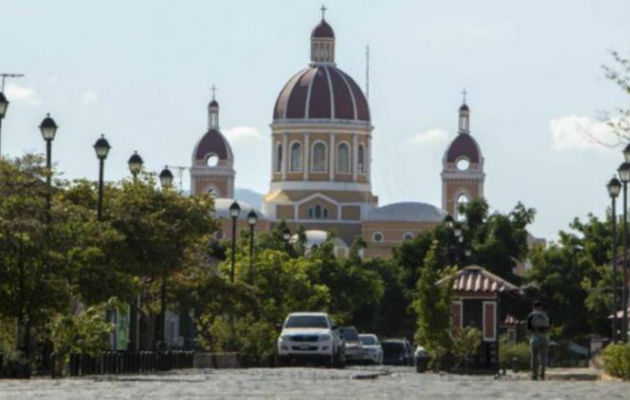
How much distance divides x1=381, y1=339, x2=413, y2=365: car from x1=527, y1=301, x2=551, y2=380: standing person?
162ft

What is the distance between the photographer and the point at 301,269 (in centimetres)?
8669

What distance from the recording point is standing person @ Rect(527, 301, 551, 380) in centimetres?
3806

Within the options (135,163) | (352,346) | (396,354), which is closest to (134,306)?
(135,163)

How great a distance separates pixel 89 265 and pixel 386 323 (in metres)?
106

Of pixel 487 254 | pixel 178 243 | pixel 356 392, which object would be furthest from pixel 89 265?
pixel 487 254

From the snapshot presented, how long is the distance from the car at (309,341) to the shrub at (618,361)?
1029 cm

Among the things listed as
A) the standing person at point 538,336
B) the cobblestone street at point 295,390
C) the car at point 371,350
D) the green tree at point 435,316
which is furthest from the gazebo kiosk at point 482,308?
the cobblestone street at point 295,390

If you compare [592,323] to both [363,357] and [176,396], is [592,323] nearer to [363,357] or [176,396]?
[363,357]

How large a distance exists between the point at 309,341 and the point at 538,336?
15672mm

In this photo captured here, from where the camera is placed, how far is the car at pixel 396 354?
295ft

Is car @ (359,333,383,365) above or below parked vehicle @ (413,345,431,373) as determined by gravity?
above

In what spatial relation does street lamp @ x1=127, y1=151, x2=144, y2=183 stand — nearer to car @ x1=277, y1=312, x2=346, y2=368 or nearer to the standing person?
car @ x1=277, y1=312, x2=346, y2=368

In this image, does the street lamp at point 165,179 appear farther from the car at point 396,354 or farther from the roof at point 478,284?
the car at point 396,354

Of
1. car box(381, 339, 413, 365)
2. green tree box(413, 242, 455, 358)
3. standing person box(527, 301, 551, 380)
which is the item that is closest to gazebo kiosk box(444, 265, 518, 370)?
green tree box(413, 242, 455, 358)
